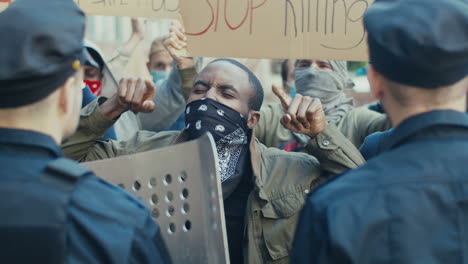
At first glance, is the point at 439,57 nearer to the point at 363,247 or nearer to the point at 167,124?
the point at 363,247

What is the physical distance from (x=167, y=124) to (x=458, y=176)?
3.29 metres

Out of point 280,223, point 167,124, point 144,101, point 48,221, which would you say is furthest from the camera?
point 167,124

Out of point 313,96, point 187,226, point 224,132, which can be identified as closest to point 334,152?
point 224,132

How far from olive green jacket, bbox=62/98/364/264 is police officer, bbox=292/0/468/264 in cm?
115

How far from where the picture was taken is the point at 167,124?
5.05 m

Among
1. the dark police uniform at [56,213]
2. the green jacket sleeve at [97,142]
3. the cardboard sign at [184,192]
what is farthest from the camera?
the green jacket sleeve at [97,142]

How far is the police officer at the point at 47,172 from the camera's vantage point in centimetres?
188

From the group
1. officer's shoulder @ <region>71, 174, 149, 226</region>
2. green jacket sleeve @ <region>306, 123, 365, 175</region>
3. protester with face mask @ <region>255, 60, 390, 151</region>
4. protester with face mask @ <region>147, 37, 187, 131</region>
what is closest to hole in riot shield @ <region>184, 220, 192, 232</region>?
officer's shoulder @ <region>71, 174, 149, 226</region>

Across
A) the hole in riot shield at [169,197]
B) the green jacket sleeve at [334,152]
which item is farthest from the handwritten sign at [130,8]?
the hole in riot shield at [169,197]

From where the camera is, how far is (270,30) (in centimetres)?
371

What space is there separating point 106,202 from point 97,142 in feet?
5.79

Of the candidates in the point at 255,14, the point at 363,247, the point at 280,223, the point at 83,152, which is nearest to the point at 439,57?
the point at 363,247

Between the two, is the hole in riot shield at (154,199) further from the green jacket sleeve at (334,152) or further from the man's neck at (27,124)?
the green jacket sleeve at (334,152)

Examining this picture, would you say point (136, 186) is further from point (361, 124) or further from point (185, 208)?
point (361, 124)
